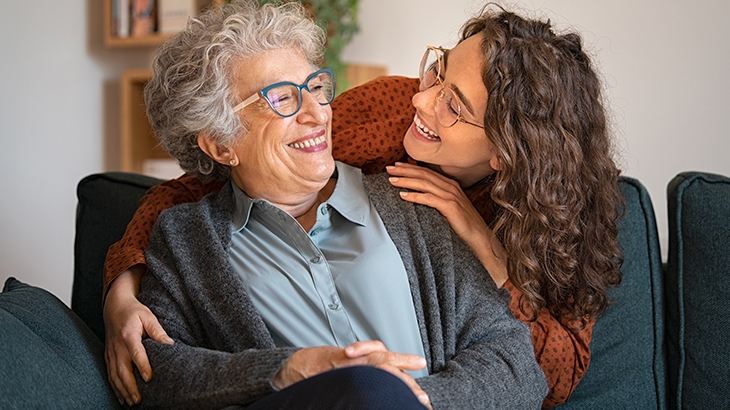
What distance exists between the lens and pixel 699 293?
1.70m

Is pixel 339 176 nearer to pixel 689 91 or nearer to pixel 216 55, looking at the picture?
pixel 216 55

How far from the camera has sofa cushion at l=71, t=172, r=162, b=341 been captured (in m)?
1.88

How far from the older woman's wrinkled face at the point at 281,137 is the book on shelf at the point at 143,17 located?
2185mm

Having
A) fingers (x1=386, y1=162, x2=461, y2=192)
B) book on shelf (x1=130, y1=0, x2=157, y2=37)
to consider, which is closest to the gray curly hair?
fingers (x1=386, y1=162, x2=461, y2=192)

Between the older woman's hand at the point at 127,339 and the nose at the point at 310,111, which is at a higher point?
the nose at the point at 310,111

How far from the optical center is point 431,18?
311cm

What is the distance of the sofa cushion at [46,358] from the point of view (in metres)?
1.19

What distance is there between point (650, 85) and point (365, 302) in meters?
1.62

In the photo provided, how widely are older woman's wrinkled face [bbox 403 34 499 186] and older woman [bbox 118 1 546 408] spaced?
131mm

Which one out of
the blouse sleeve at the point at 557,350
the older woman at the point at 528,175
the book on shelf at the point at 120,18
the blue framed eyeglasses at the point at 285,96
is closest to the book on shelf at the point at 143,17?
the book on shelf at the point at 120,18

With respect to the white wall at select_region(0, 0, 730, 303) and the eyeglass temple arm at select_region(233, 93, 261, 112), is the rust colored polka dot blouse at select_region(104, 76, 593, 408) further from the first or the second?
the white wall at select_region(0, 0, 730, 303)

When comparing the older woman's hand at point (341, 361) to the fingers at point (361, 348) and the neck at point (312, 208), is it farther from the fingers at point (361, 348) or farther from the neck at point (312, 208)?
the neck at point (312, 208)

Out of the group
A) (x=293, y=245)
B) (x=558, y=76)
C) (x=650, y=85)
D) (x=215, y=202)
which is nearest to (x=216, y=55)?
(x=215, y=202)

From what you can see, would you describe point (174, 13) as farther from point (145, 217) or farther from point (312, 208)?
point (312, 208)
